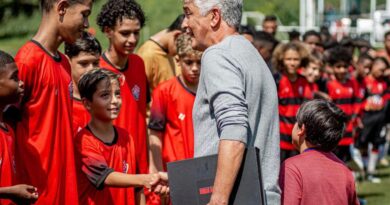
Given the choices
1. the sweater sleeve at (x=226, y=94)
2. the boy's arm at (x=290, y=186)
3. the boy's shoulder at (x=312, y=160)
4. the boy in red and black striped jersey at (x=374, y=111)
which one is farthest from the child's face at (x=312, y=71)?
the sweater sleeve at (x=226, y=94)

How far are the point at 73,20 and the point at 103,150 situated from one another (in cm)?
83

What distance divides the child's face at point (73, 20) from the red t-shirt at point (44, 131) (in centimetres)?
18

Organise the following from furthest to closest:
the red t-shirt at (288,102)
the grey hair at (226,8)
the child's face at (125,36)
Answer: the red t-shirt at (288,102) → the child's face at (125,36) → the grey hair at (226,8)

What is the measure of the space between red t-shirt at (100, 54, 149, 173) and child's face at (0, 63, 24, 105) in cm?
151

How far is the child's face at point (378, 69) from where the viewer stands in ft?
44.9

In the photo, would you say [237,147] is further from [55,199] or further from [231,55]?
[55,199]

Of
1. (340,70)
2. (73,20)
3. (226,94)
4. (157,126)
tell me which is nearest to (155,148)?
(157,126)

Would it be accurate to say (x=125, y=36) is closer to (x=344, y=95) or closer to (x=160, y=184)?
(x=160, y=184)

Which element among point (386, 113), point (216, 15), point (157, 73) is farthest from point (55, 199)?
point (386, 113)

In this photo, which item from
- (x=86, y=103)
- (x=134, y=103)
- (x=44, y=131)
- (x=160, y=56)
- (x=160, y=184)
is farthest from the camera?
(x=160, y=56)

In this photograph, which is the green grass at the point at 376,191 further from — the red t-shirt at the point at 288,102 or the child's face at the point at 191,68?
the child's face at the point at 191,68

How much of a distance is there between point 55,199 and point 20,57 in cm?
85

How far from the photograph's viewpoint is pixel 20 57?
503cm

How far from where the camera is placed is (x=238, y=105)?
4.20 m
